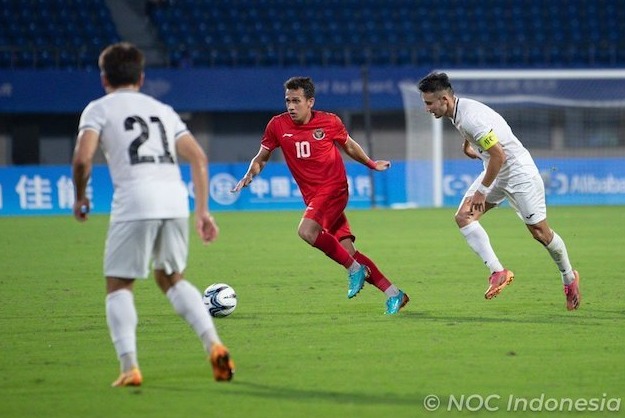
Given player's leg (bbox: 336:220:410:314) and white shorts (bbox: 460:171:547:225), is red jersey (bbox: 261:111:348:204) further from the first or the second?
white shorts (bbox: 460:171:547:225)

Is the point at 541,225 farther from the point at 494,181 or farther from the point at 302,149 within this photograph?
the point at 302,149

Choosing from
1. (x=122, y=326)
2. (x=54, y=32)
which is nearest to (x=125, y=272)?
(x=122, y=326)

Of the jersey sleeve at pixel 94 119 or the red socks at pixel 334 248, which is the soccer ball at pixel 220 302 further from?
the jersey sleeve at pixel 94 119

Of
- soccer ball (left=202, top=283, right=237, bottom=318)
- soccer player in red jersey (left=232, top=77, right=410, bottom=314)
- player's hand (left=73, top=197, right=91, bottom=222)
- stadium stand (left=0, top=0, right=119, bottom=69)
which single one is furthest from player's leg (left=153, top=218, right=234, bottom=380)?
stadium stand (left=0, top=0, right=119, bottom=69)

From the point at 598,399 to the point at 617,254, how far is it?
9.53m

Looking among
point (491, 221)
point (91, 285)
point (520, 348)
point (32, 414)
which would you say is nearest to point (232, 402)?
point (32, 414)

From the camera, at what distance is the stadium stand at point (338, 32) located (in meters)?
29.6

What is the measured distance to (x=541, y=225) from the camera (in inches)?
390

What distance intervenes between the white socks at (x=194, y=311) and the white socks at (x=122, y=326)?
10.7 inches

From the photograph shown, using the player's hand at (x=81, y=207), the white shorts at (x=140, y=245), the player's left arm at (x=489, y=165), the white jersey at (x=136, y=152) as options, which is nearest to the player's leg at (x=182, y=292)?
the white shorts at (x=140, y=245)

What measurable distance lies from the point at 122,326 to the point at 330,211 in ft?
13.5

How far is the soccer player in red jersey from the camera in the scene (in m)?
10.0

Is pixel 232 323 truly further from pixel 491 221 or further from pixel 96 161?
pixel 96 161

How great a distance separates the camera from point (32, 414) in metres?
5.67
